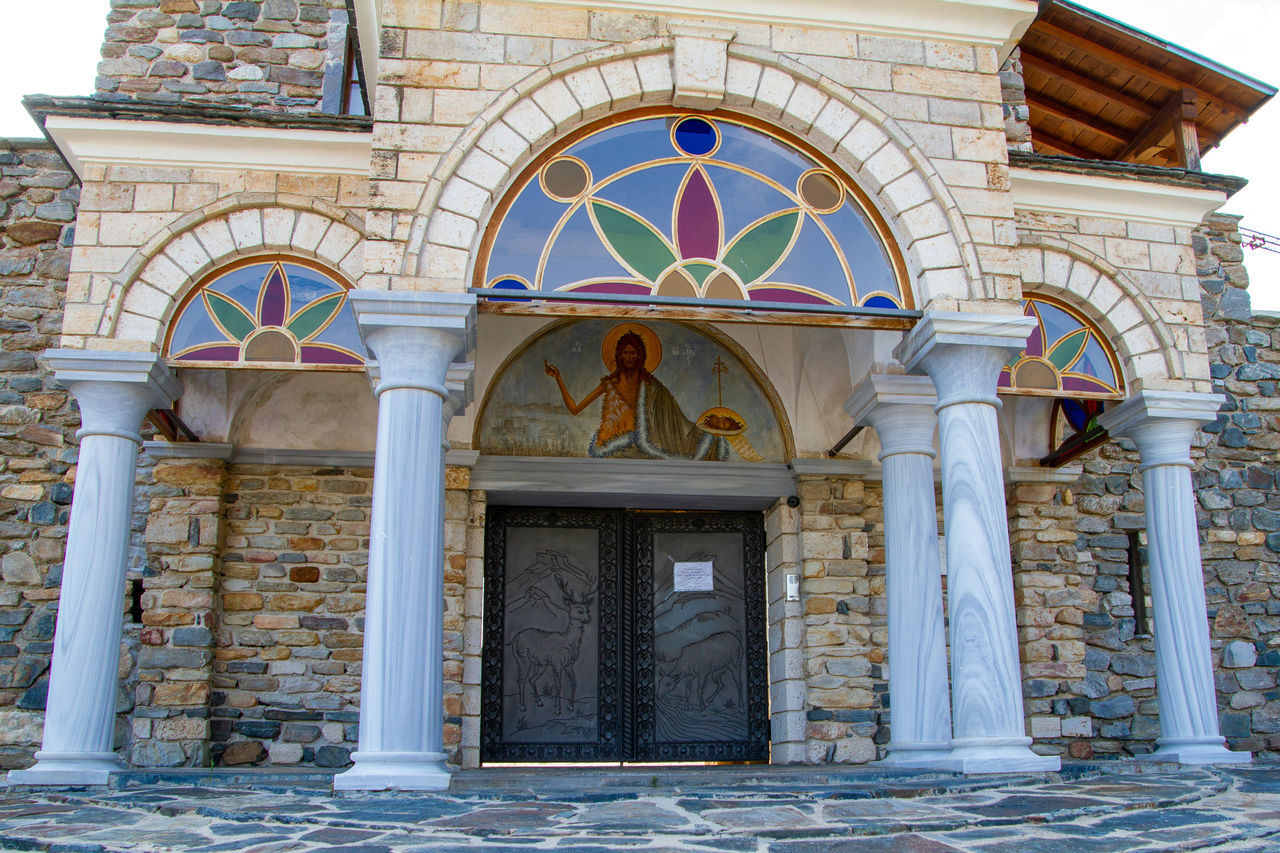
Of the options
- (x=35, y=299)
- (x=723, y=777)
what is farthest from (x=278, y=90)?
(x=723, y=777)

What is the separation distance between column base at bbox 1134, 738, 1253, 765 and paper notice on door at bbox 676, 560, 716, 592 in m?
3.15

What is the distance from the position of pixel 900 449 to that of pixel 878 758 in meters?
2.43

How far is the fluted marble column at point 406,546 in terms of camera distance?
496 cm

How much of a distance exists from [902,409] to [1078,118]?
5070mm

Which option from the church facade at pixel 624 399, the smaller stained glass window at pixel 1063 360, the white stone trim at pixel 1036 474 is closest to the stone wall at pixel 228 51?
the church facade at pixel 624 399

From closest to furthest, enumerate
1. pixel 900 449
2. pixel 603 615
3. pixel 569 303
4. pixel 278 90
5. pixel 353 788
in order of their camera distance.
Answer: pixel 353 788, pixel 569 303, pixel 900 449, pixel 603 615, pixel 278 90

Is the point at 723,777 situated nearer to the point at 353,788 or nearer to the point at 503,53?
the point at 353,788

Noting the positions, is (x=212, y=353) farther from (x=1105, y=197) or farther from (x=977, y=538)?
(x=1105, y=197)

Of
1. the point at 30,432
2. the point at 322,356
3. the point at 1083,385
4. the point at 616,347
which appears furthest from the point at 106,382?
the point at 1083,385

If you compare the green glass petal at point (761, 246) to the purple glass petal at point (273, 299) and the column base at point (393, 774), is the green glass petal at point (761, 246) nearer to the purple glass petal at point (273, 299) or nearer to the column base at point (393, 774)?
the purple glass petal at point (273, 299)

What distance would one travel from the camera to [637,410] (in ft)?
27.5

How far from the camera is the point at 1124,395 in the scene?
684 cm

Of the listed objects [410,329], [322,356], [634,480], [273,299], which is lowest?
[634,480]

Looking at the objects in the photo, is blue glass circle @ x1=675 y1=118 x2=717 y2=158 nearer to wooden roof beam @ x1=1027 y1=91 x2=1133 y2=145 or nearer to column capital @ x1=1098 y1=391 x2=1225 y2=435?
column capital @ x1=1098 y1=391 x2=1225 y2=435
